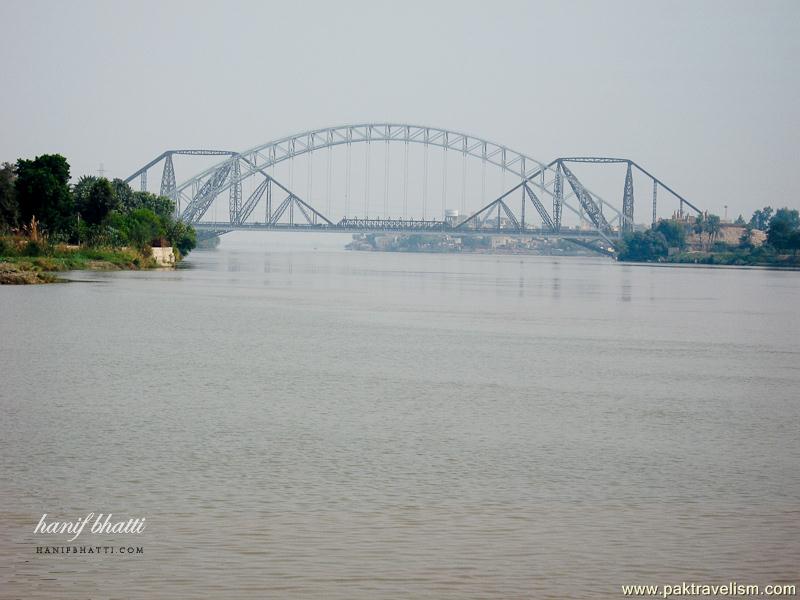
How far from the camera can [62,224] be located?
74375mm

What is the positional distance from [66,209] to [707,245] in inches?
4427

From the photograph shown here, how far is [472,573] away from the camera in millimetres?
8930

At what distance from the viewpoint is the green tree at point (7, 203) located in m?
66.6

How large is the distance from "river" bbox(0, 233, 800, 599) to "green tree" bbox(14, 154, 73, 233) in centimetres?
4294

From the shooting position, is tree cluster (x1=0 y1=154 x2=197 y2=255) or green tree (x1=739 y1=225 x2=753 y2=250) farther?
green tree (x1=739 y1=225 x2=753 y2=250)

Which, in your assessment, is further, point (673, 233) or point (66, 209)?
point (673, 233)

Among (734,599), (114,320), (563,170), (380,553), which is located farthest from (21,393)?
(563,170)

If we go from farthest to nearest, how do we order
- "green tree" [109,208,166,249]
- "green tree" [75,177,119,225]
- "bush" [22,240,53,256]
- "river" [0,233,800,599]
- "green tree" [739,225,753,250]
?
"green tree" [739,225,753,250], "green tree" [109,208,166,249], "green tree" [75,177,119,225], "bush" [22,240,53,256], "river" [0,233,800,599]

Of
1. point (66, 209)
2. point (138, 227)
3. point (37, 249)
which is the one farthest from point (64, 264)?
point (138, 227)

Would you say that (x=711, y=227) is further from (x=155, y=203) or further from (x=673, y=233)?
(x=155, y=203)

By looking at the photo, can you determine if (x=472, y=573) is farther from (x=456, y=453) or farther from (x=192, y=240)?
(x=192, y=240)

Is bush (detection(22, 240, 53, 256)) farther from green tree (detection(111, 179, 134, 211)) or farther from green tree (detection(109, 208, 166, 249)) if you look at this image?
green tree (detection(111, 179, 134, 211))

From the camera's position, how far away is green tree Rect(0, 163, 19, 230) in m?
66.6

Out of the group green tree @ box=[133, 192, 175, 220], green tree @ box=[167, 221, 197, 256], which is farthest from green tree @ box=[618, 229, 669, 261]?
green tree @ box=[133, 192, 175, 220]
